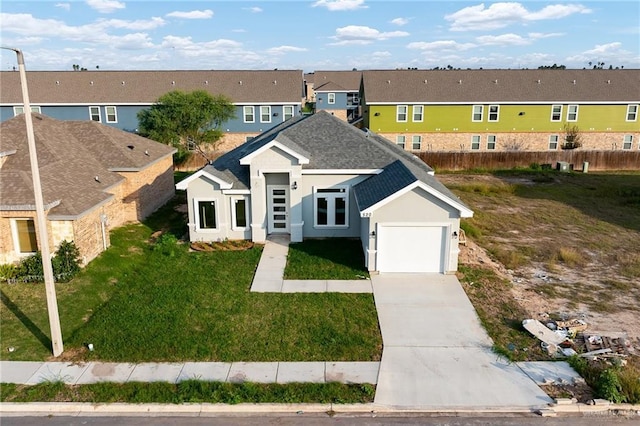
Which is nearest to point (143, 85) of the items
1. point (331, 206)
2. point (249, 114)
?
point (249, 114)

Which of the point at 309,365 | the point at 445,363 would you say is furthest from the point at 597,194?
the point at 309,365

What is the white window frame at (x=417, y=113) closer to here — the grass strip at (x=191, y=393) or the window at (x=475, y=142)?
the window at (x=475, y=142)

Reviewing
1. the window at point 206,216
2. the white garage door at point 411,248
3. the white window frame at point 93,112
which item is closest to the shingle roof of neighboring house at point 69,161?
the window at point 206,216

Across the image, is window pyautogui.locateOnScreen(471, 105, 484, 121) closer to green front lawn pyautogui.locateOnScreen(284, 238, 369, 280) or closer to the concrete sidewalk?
green front lawn pyautogui.locateOnScreen(284, 238, 369, 280)

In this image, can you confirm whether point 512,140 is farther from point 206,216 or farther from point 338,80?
point 206,216

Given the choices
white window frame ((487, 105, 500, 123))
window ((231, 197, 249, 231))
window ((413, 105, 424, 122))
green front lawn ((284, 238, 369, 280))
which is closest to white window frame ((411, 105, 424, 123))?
window ((413, 105, 424, 122))

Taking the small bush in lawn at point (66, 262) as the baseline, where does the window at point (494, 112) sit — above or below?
above
